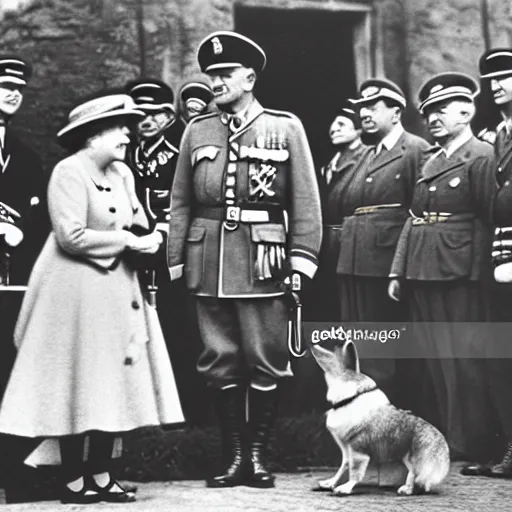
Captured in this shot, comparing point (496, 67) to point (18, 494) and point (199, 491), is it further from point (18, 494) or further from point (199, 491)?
point (18, 494)

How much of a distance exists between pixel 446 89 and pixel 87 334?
2.73 metres

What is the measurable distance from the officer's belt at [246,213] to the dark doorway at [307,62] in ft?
1.49

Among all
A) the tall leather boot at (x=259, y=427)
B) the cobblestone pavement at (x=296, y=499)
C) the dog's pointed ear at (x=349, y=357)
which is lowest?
the cobblestone pavement at (x=296, y=499)

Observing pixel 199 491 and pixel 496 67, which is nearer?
pixel 199 491

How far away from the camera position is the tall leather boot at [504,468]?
654 cm

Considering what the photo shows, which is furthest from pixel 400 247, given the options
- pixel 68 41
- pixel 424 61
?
pixel 68 41

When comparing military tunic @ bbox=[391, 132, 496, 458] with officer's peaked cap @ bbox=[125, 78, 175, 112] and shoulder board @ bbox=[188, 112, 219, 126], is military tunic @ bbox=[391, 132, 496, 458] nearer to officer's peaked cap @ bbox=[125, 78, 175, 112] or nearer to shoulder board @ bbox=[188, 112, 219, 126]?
shoulder board @ bbox=[188, 112, 219, 126]

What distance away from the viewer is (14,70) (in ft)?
21.0

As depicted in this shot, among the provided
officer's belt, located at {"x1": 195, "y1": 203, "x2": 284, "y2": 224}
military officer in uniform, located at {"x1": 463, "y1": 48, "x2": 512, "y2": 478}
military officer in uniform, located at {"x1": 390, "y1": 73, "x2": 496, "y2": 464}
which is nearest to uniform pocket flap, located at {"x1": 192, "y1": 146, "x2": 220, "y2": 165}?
officer's belt, located at {"x1": 195, "y1": 203, "x2": 284, "y2": 224}

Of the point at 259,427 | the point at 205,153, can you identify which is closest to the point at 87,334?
the point at 259,427

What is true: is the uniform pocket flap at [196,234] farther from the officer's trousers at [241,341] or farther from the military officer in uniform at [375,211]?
the military officer in uniform at [375,211]

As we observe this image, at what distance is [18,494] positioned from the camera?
20.2 feet

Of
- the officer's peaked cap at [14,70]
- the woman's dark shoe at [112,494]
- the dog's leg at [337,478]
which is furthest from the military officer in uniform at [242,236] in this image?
the officer's peaked cap at [14,70]

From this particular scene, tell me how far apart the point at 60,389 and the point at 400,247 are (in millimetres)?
Answer: 2247
